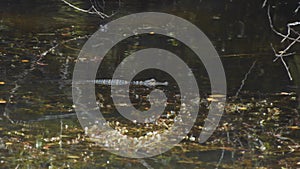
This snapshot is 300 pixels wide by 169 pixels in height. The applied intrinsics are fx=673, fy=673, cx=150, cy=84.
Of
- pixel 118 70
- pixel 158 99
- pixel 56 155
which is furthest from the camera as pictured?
pixel 118 70

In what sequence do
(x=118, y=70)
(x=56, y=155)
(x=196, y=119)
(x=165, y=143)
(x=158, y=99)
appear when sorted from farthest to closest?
(x=118, y=70), (x=158, y=99), (x=196, y=119), (x=165, y=143), (x=56, y=155)

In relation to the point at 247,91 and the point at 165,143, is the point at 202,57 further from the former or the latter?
the point at 165,143

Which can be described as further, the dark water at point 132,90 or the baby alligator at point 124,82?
the baby alligator at point 124,82

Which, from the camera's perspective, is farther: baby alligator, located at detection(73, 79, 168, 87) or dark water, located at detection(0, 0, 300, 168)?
baby alligator, located at detection(73, 79, 168, 87)

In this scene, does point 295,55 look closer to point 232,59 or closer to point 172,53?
point 232,59

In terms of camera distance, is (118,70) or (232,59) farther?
(232,59)

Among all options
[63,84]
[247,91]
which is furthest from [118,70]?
[247,91]

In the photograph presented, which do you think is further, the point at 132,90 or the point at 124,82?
the point at 124,82
